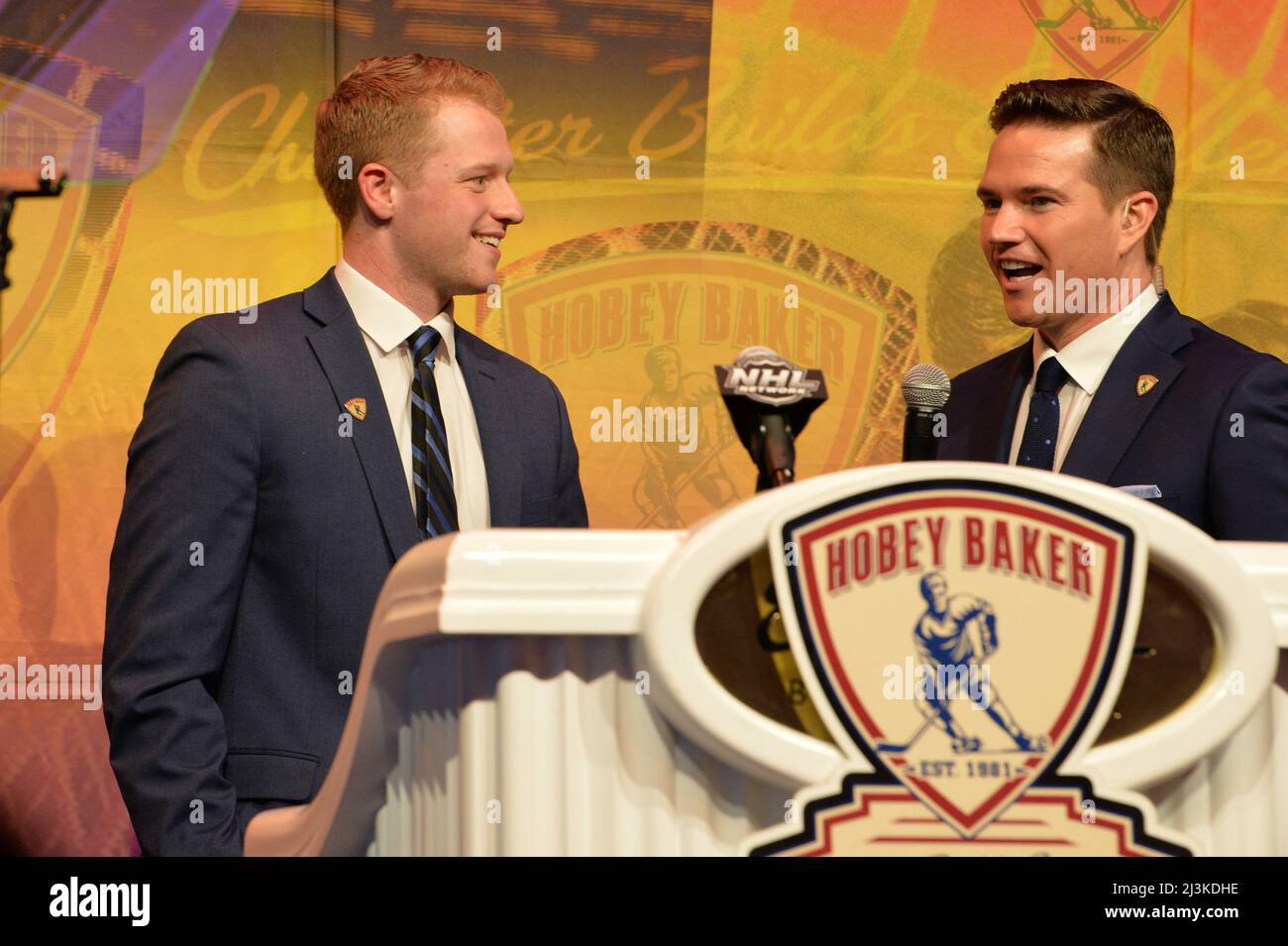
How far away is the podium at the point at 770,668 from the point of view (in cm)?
99

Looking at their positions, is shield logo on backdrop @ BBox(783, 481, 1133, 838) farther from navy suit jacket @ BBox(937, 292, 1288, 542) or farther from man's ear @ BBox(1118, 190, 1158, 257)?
man's ear @ BBox(1118, 190, 1158, 257)

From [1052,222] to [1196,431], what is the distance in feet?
1.42

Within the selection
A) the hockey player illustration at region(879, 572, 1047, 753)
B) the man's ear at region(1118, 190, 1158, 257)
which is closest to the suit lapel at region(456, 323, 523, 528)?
the man's ear at region(1118, 190, 1158, 257)

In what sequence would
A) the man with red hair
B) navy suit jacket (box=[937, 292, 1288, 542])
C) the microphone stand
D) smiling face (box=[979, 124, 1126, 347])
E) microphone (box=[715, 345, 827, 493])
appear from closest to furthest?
microphone (box=[715, 345, 827, 493]) < the man with red hair < navy suit jacket (box=[937, 292, 1288, 542]) < smiling face (box=[979, 124, 1126, 347]) < the microphone stand

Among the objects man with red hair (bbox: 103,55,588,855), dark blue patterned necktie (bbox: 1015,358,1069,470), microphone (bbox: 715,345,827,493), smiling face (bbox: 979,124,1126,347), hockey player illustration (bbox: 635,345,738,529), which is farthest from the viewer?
hockey player illustration (bbox: 635,345,738,529)

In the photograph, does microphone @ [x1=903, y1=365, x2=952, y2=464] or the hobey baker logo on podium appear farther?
microphone @ [x1=903, y1=365, x2=952, y2=464]

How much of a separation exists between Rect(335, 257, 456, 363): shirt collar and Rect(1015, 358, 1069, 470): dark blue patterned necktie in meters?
0.87

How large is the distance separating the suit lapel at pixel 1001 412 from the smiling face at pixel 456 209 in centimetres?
81

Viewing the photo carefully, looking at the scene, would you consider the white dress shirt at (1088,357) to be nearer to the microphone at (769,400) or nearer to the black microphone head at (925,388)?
the black microphone head at (925,388)

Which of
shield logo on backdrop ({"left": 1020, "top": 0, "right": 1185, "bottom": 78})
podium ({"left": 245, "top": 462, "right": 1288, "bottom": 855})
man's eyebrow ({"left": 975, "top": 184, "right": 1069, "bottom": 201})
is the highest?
shield logo on backdrop ({"left": 1020, "top": 0, "right": 1185, "bottom": 78})

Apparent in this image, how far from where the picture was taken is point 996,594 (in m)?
0.99

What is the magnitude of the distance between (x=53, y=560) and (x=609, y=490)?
1121 millimetres

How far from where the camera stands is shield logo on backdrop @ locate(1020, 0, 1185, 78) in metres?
3.17

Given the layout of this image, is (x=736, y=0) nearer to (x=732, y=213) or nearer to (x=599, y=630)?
(x=732, y=213)
